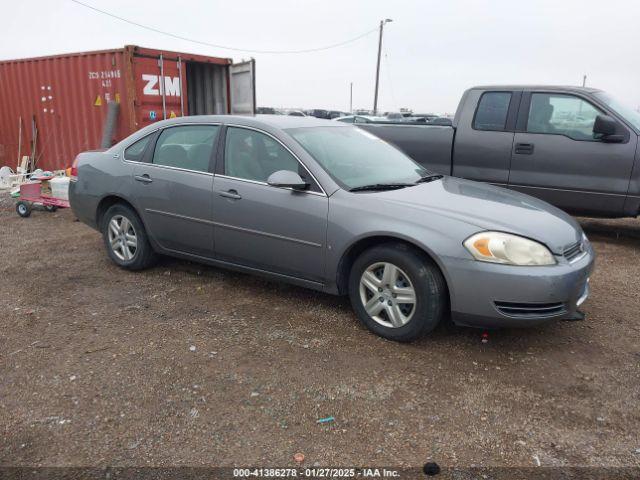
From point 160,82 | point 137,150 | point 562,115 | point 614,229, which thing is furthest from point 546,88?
point 160,82

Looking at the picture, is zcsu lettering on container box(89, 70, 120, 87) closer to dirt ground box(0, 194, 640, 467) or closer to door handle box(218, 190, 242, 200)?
dirt ground box(0, 194, 640, 467)

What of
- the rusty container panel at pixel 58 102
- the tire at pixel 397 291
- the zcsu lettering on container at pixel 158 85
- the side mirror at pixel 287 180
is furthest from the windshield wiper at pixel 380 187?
the rusty container panel at pixel 58 102

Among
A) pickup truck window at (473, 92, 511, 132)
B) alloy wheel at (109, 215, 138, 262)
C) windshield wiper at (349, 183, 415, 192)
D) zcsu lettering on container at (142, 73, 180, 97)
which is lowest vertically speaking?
alloy wheel at (109, 215, 138, 262)

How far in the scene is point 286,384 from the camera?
3.21 meters

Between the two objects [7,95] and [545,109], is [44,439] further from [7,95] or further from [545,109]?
[7,95]

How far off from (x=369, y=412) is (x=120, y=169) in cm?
343

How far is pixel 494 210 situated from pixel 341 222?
105cm

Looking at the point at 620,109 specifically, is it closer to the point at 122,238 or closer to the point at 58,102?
the point at 122,238

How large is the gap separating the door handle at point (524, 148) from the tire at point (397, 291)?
136 inches

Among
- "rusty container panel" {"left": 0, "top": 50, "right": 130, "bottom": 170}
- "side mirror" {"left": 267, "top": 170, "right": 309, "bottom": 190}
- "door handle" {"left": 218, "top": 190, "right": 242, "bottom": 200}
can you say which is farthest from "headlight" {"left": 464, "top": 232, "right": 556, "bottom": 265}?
"rusty container panel" {"left": 0, "top": 50, "right": 130, "bottom": 170}

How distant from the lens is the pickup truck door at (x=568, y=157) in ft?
19.5

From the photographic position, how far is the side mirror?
389 cm

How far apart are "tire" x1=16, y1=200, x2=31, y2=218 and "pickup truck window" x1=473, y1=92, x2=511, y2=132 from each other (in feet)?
21.3

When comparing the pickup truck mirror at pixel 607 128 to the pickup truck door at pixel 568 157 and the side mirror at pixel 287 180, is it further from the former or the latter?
the side mirror at pixel 287 180
